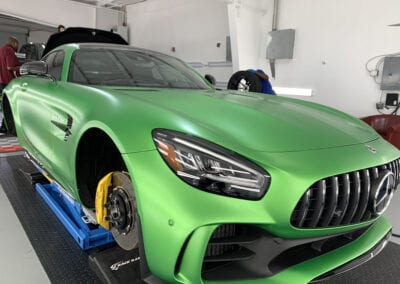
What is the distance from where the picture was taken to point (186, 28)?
23.4 feet

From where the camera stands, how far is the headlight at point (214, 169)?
0.86m

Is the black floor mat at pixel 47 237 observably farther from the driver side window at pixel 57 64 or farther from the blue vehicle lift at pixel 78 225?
the driver side window at pixel 57 64

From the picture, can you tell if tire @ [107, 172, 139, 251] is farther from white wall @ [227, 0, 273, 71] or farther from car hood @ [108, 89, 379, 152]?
white wall @ [227, 0, 273, 71]

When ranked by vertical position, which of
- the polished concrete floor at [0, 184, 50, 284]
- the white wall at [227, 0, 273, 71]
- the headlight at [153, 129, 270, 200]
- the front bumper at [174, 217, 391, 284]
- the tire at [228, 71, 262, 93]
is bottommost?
the polished concrete floor at [0, 184, 50, 284]

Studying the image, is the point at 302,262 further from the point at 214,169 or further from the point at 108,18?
the point at 108,18

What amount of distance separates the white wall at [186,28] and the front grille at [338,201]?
553 cm

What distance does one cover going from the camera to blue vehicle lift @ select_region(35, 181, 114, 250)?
1616 millimetres

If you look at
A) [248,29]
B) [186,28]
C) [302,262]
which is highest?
[186,28]

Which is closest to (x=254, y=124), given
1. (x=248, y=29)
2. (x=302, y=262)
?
(x=302, y=262)

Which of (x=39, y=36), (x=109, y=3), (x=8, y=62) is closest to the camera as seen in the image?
(x=8, y=62)

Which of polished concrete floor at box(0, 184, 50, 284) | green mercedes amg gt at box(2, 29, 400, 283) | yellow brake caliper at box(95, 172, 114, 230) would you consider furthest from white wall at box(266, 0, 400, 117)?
polished concrete floor at box(0, 184, 50, 284)

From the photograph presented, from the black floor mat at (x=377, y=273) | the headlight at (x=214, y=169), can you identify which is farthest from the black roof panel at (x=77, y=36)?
the black floor mat at (x=377, y=273)

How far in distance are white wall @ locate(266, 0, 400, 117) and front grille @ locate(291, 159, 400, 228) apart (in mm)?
3847

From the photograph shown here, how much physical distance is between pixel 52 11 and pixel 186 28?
142 inches
